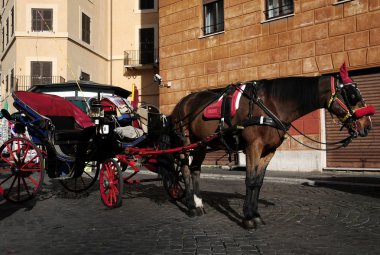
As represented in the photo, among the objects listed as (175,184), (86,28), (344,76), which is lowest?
(175,184)

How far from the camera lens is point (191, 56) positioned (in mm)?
18312

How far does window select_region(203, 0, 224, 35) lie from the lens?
1767 centimetres

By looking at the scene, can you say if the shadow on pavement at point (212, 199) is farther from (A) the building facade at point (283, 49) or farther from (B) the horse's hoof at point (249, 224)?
(A) the building facade at point (283, 49)

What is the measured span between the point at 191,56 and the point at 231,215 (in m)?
12.4

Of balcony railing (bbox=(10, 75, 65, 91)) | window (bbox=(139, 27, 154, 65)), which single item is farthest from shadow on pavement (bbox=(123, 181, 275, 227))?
window (bbox=(139, 27, 154, 65))

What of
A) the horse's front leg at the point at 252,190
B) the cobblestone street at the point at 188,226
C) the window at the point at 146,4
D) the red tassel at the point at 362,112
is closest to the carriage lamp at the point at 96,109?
the cobblestone street at the point at 188,226

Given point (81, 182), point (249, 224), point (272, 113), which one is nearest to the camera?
point (249, 224)

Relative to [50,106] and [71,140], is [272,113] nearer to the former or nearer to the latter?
[71,140]

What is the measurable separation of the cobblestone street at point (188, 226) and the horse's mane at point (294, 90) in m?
1.61

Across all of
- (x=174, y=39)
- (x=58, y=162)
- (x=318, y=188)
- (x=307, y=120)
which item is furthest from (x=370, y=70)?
(x=58, y=162)

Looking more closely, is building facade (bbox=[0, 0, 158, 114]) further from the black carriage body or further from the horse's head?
the horse's head

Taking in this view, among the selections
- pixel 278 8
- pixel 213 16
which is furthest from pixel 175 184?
pixel 213 16

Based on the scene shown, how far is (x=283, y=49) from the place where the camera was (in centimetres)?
1538

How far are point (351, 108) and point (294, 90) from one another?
0.74 m
